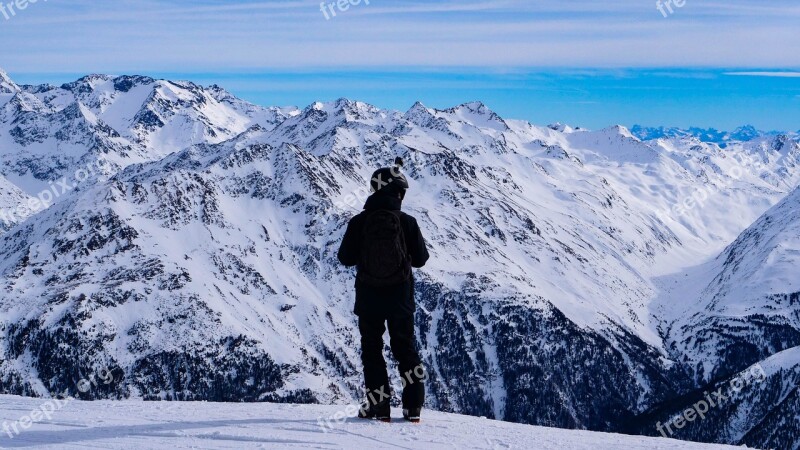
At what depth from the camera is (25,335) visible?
186000 millimetres

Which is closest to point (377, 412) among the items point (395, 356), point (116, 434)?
point (395, 356)

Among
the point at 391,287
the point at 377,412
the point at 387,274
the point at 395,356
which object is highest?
the point at 387,274

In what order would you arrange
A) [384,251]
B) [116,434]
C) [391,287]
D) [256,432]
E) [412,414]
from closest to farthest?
[116,434] < [256,432] < [384,251] < [391,287] < [412,414]

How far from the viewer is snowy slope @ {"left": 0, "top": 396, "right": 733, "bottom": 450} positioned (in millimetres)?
12945

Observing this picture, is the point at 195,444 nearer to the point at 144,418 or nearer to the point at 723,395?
the point at 144,418

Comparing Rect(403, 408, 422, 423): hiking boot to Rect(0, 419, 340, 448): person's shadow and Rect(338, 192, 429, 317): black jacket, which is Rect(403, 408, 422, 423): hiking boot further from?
Rect(338, 192, 429, 317): black jacket

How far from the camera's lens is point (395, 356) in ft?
48.6

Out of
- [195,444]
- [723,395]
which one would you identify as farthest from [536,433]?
[723,395]

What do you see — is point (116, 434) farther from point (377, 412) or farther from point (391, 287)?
point (391, 287)

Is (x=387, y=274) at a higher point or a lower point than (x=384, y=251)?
lower

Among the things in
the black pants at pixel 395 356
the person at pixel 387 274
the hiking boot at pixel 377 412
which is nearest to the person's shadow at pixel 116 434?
the hiking boot at pixel 377 412

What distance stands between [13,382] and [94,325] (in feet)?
77.6

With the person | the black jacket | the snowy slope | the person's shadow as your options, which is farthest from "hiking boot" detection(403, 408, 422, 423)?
the black jacket

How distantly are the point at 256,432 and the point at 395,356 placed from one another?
3.21 meters
